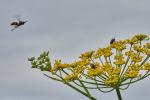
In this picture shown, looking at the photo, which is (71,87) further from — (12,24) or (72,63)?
(12,24)

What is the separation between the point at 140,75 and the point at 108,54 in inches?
86.1

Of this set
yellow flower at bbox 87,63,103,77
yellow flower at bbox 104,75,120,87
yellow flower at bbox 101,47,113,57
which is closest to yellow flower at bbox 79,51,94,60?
yellow flower at bbox 101,47,113,57

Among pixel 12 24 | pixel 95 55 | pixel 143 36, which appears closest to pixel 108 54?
pixel 95 55

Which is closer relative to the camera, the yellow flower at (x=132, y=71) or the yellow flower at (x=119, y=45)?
the yellow flower at (x=132, y=71)

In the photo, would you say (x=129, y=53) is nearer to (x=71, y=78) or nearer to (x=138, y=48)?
(x=138, y=48)

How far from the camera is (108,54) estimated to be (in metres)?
25.7

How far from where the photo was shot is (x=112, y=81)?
75.7 feet

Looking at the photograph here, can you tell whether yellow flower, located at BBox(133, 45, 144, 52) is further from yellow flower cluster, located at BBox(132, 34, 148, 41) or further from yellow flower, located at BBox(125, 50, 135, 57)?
yellow flower cluster, located at BBox(132, 34, 148, 41)

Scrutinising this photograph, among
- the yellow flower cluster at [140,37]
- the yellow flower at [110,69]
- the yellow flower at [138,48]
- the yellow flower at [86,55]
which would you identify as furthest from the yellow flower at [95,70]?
the yellow flower cluster at [140,37]

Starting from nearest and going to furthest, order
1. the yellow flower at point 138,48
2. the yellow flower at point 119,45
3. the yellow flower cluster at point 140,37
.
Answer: the yellow flower at point 138,48, the yellow flower at point 119,45, the yellow flower cluster at point 140,37

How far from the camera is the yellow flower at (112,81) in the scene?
2310 centimetres

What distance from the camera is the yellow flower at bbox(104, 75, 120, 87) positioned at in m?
23.1

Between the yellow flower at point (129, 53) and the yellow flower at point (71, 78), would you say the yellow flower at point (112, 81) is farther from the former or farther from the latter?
the yellow flower at point (129, 53)

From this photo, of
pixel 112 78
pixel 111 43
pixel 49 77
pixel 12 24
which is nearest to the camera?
pixel 112 78
